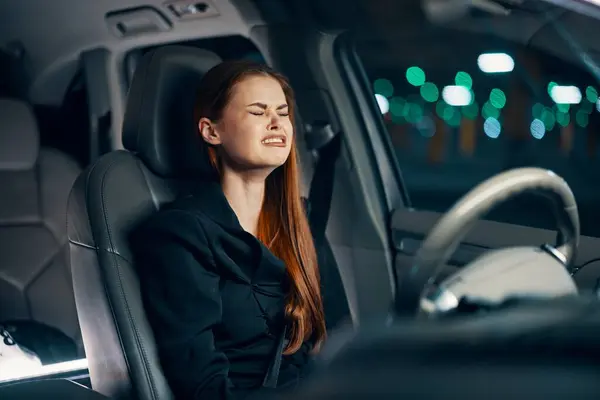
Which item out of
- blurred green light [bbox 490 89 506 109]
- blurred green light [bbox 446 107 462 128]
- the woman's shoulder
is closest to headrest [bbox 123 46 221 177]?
the woman's shoulder

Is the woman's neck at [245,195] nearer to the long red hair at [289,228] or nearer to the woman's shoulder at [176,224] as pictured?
the long red hair at [289,228]

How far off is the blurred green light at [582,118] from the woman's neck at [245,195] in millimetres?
624

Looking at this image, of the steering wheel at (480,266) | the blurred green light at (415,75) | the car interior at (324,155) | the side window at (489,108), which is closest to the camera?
the steering wheel at (480,266)

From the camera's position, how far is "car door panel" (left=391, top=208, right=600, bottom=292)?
154 centimetres

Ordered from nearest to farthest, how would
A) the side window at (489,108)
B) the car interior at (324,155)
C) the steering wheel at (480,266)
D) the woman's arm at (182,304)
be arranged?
the steering wheel at (480,266) → the car interior at (324,155) → the woman's arm at (182,304) → the side window at (489,108)

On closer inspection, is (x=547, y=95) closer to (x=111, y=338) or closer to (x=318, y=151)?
(x=318, y=151)

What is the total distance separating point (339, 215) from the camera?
6.59 ft

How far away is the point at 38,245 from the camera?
2324mm

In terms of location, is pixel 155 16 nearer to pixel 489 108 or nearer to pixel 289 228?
pixel 289 228

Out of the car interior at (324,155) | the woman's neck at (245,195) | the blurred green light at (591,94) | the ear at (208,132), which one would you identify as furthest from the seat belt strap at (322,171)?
the blurred green light at (591,94)

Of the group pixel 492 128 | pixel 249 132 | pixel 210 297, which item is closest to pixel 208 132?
pixel 249 132

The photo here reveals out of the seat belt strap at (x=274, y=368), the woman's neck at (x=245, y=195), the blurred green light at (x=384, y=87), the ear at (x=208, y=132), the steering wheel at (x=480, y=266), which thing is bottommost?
the seat belt strap at (x=274, y=368)

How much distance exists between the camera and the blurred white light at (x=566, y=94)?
5.08ft

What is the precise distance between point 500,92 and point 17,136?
1501 millimetres
